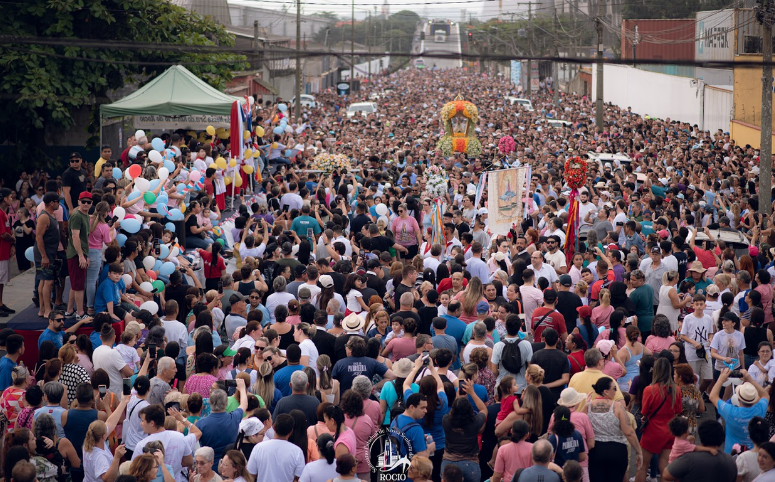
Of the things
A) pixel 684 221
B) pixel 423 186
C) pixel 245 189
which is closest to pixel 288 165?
pixel 245 189

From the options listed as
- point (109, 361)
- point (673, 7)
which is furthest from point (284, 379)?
point (673, 7)

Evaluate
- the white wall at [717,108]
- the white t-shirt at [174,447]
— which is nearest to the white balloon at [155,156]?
the white t-shirt at [174,447]

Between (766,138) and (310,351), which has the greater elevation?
(766,138)

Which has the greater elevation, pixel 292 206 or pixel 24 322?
pixel 292 206

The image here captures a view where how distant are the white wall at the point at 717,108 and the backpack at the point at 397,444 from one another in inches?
1121

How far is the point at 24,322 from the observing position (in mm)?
10617

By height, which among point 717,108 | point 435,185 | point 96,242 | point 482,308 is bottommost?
point 482,308

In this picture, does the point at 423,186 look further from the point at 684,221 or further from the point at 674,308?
the point at 674,308

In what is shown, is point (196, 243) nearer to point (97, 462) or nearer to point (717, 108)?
point (97, 462)

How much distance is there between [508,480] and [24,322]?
6.60 meters

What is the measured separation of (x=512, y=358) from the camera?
7914 mm

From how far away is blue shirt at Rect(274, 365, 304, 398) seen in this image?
7.81 m

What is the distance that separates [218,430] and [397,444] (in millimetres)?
1345

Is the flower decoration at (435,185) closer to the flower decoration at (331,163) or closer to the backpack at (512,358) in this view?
the flower decoration at (331,163)
